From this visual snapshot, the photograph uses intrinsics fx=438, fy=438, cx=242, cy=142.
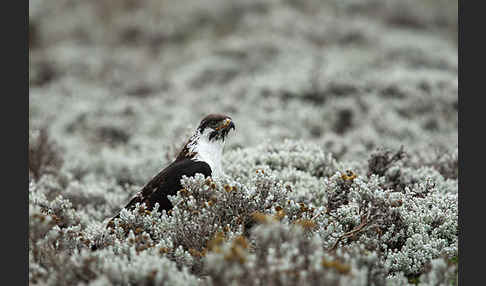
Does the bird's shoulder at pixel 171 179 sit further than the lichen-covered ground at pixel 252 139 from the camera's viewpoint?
Yes

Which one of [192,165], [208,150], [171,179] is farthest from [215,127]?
[171,179]

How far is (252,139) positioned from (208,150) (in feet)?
17.3

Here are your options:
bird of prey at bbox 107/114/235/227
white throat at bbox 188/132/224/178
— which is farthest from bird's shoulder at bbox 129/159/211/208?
white throat at bbox 188/132/224/178

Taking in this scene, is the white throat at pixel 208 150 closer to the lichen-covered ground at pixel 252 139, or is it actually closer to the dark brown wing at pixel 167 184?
the dark brown wing at pixel 167 184

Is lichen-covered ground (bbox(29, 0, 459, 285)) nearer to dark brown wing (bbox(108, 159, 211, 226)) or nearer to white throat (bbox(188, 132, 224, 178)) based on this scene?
white throat (bbox(188, 132, 224, 178))

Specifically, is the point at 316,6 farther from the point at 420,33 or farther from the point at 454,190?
the point at 454,190

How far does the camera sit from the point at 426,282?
317cm

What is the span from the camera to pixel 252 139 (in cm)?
1019

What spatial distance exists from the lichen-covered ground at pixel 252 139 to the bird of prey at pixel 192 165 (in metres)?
0.38

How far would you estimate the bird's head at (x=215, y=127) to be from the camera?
16.5ft

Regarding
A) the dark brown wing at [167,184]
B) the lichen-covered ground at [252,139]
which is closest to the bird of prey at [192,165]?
the dark brown wing at [167,184]

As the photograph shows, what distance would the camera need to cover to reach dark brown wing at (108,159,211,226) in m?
4.40

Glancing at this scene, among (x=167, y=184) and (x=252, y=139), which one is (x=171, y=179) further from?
(x=252, y=139)

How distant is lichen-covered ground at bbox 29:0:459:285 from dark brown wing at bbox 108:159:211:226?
391 mm
